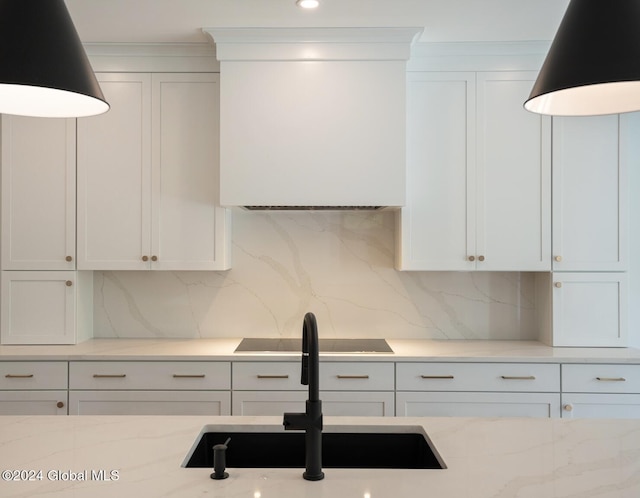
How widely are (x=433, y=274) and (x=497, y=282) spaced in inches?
15.0

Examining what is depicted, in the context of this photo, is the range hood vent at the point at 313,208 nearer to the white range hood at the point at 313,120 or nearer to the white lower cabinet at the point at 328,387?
the white range hood at the point at 313,120

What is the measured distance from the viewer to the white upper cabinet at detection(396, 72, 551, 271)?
3.18 m

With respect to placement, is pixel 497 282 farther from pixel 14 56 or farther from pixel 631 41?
pixel 14 56

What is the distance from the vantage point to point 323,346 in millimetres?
3225

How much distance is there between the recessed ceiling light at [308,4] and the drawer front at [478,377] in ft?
5.72

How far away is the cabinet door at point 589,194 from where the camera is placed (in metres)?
3.14

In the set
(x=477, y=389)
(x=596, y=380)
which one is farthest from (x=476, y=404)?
(x=596, y=380)

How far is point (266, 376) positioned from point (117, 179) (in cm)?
132

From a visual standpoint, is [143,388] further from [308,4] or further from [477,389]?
[308,4]

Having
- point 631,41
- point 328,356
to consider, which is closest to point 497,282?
point 328,356

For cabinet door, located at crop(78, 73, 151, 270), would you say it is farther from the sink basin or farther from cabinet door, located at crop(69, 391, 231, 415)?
the sink basin

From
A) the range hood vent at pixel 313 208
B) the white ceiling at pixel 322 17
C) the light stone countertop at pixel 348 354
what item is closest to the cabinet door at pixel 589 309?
the light stone countertop at pixel 348 354

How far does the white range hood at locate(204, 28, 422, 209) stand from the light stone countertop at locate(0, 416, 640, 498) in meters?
1.55

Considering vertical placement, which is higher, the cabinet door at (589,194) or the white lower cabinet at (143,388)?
the cabinet door at (589,194)
